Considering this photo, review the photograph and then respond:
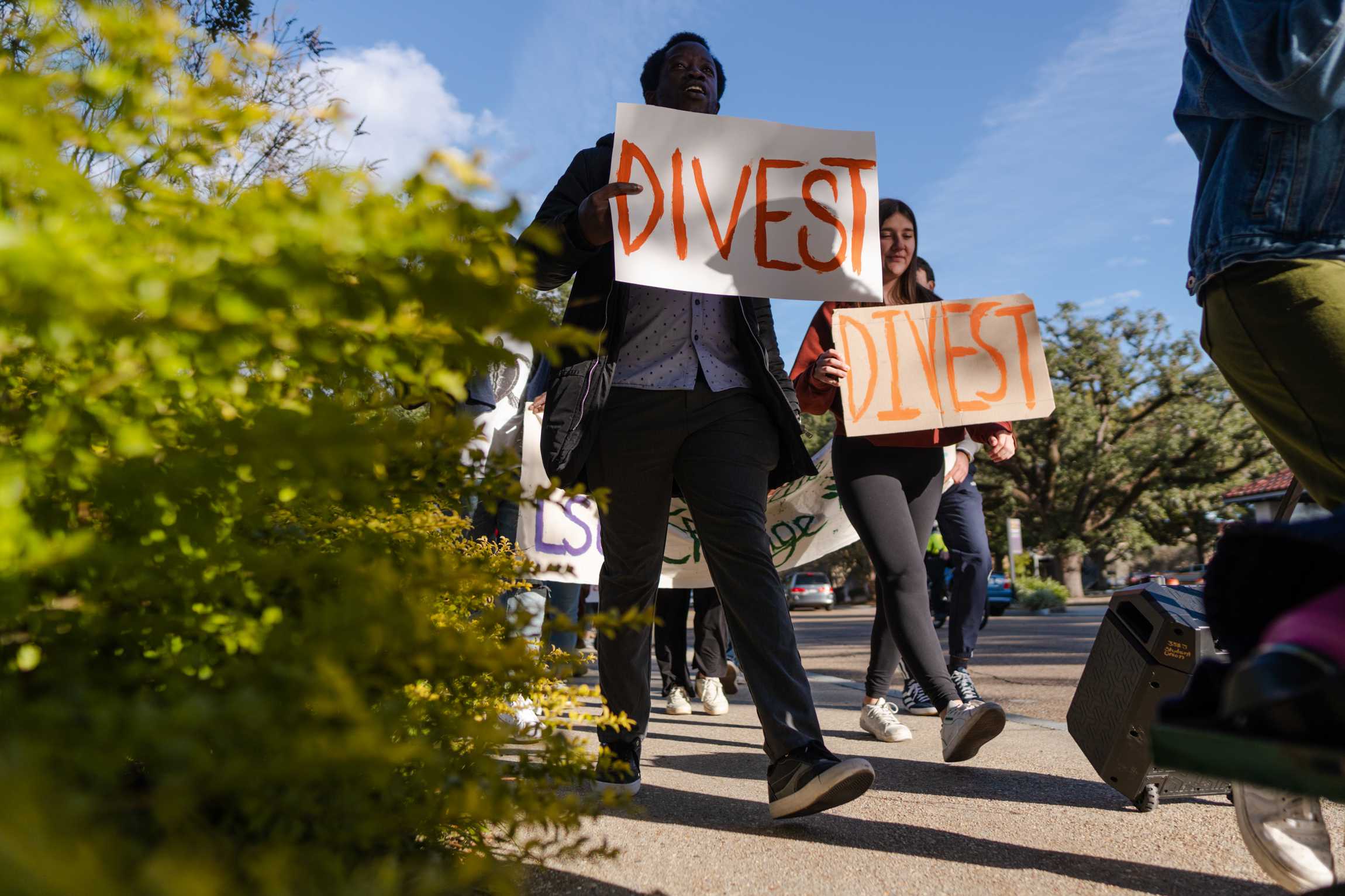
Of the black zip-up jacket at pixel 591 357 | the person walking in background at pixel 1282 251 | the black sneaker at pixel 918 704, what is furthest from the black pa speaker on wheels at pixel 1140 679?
the black sneaker at pixel 918 704

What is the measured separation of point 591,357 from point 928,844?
1.54m

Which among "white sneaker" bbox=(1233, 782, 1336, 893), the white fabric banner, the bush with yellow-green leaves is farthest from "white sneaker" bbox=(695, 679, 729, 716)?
the bush with yellow-green leaves

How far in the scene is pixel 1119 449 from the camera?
39.2 metres

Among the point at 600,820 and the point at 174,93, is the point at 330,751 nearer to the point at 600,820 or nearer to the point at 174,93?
the point at 174,93

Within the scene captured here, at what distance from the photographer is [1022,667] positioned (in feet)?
26.2

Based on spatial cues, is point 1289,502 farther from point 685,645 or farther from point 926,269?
point 685,645

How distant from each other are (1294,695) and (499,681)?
93cm

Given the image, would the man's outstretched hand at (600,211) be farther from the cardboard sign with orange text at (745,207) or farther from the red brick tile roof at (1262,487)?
the red brick tile roof at (1262,487)

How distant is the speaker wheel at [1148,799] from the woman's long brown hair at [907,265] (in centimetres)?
234

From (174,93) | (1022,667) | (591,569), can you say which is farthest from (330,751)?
(1022,667)

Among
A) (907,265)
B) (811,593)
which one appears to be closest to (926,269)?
(907,265)

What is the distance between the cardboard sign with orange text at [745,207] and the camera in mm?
2961

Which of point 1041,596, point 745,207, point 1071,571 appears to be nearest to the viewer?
point 745,207

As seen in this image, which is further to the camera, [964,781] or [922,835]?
[964,781]
